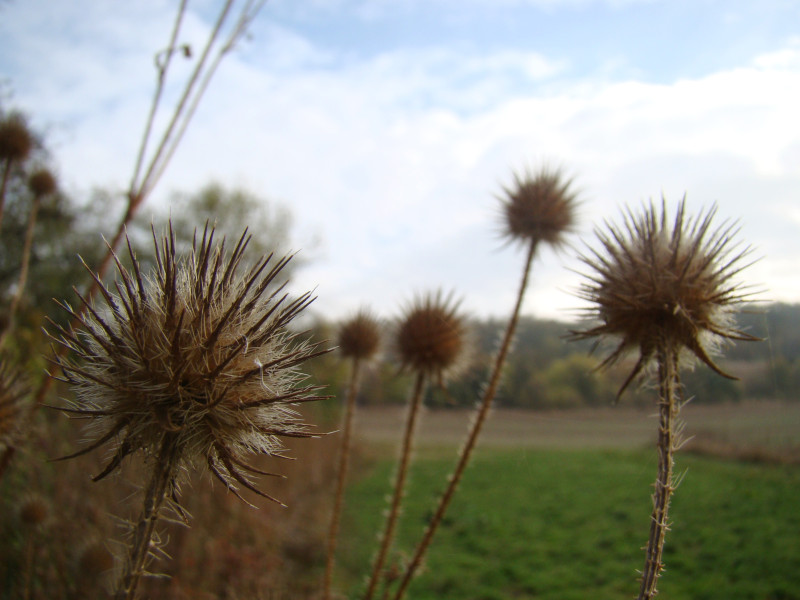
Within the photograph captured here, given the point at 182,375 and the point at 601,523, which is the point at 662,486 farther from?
the point at 601,523

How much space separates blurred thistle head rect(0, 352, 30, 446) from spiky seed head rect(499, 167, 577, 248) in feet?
10.5

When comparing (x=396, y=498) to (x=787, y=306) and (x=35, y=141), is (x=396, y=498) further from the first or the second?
(x=35, y=141)

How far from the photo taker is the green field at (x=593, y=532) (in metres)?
6.96

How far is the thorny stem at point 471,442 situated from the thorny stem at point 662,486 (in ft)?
4.08

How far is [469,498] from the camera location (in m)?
15.9

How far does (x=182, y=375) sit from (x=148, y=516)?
0.38m

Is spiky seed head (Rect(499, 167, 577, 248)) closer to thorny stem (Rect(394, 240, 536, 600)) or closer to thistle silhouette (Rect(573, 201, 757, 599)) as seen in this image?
thorny stem (Rect(394, 240, 536, 600))

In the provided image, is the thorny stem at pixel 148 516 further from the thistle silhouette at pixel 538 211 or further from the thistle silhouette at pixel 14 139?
the thistle silhouette at pixel 14 139

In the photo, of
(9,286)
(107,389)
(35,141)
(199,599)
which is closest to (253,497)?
(199,599)

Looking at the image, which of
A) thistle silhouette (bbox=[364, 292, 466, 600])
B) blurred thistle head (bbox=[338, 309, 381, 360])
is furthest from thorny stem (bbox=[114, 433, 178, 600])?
blurred thistle head (bbox=[338, 309, 381, 360])

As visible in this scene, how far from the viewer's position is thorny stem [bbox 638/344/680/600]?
1.54m

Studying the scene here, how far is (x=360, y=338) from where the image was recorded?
5.19 meters

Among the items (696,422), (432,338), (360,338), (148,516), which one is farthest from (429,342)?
(696,422)

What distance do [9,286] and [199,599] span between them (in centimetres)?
761
